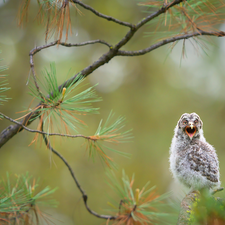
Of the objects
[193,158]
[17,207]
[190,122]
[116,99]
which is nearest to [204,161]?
[193,158]

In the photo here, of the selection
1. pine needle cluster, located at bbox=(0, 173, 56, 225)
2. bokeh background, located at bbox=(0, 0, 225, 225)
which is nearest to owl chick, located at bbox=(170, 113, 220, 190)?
pine needle cluster, located at bbox=(0, 173, 56, 225)

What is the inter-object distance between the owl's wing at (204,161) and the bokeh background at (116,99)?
2.34 m

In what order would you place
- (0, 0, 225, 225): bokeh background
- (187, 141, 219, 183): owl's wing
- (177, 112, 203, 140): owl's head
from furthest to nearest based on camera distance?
(0, 0, 225, 225): bokeh background, (187, 141, 219, 183): owl's wing, (177, 112, 203, 140): owl's head

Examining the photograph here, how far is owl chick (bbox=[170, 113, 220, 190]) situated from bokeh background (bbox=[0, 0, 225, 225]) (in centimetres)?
233

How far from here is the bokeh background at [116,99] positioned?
3.64 meters

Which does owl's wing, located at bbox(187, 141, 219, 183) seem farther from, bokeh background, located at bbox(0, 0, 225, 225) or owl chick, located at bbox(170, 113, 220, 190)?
bokeh background, located at bbox(0, 0, 225, 225)

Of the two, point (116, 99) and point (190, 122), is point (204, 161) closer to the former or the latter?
point (190, 122)

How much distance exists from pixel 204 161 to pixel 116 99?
120 inches

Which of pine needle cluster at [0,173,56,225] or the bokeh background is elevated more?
the bokeh background

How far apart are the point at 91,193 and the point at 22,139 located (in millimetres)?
1454

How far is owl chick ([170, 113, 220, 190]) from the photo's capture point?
1.10 m

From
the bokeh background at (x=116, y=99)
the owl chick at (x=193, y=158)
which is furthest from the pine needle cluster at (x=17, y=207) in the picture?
the bokeh background at (x=116, y=99)

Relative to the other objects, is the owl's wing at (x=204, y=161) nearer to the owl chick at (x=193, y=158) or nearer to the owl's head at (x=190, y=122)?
the owl chick at (x=193, y=158)

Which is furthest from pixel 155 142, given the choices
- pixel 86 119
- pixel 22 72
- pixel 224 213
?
pixel 224 213
